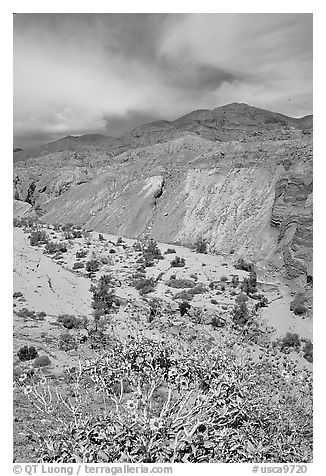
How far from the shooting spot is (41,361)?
27.1 feet

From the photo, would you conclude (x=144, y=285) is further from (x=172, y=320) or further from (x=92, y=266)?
(x=172, y=320)

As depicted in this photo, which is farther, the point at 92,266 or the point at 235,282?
the point at 92,266

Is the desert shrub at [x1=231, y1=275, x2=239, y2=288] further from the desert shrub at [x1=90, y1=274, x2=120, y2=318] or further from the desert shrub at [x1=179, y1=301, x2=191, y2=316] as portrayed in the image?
the desert shrub at [x1=90, y1=274, x2=120, y2=318]

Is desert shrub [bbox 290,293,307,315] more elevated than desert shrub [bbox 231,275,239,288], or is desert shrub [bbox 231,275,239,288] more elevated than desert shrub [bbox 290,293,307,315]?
desert shrub [bbox 231,275,239,288]

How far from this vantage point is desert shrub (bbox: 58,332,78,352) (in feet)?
30.4

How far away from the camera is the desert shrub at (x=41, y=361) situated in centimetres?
818

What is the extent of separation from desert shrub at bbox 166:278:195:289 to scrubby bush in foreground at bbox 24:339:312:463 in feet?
34.4

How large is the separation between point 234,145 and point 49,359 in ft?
120

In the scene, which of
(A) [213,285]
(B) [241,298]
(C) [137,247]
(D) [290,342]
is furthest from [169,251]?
(D) [290,342]

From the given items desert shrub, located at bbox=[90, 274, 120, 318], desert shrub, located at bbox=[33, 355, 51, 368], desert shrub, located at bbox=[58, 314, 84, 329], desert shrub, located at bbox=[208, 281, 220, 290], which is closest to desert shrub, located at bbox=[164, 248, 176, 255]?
desert shrub, located at bbox=[208, 281, 220, 290]

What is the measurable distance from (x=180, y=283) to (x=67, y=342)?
727cm

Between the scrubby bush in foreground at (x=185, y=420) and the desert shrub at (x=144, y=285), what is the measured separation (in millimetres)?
9415

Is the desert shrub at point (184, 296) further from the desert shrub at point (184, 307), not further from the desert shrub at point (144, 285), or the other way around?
the desert shrub at point (184, 307)
